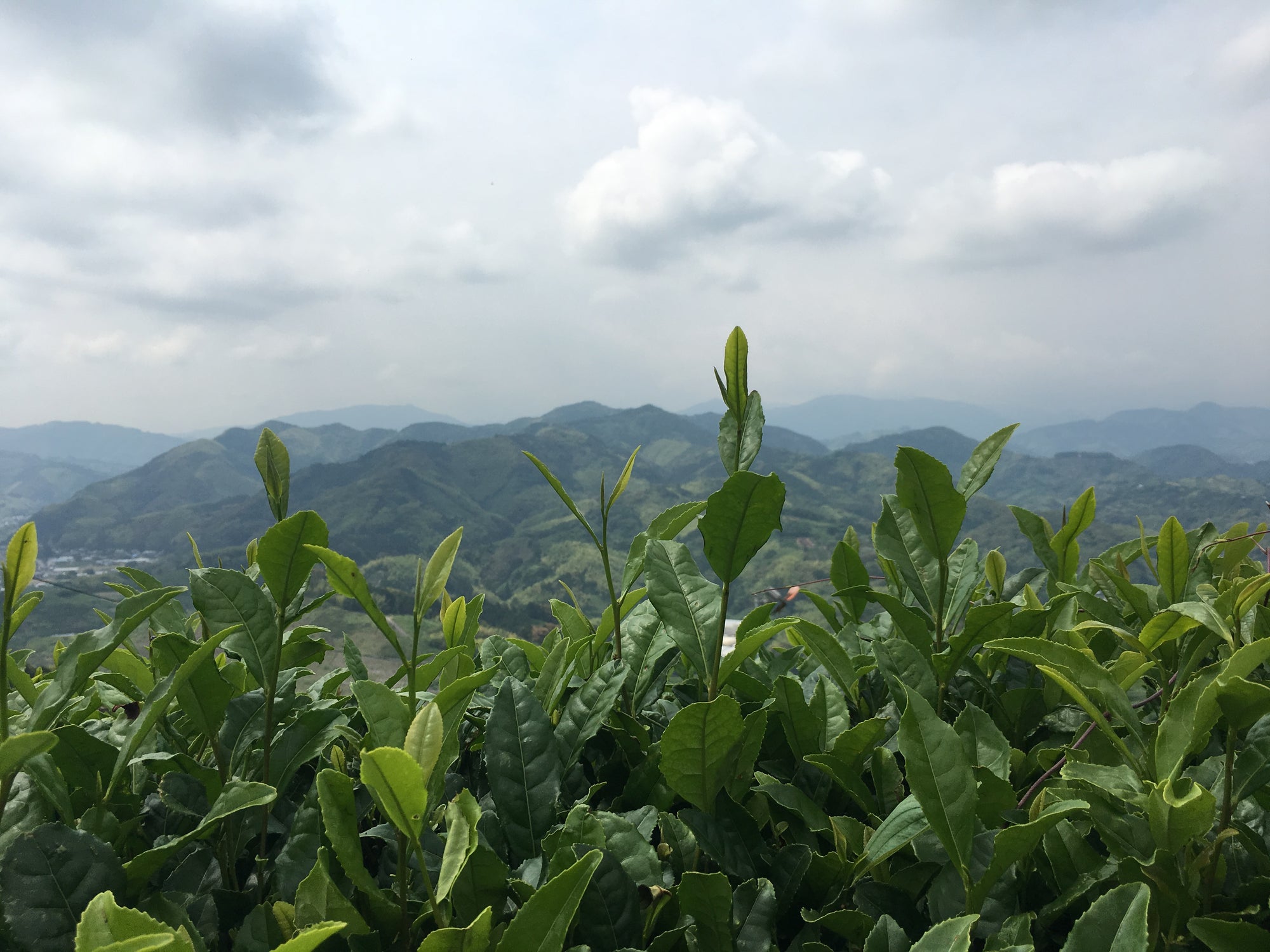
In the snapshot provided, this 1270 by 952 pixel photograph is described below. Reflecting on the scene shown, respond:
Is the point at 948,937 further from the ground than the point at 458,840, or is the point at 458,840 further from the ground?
the point at 458,840

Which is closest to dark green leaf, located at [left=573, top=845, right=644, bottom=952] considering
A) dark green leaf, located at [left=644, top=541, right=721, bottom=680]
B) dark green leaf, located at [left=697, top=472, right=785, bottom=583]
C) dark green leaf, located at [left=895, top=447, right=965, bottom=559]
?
dark green leaf, located at [left=644, top=541, right=721, bottom=680]

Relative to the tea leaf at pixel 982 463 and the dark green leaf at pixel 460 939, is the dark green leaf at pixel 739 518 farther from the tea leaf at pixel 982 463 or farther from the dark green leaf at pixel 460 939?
the dark green leaf at pixel 460 939

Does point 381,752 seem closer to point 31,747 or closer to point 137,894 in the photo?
point 31,747

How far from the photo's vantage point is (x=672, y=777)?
1359 millimetres

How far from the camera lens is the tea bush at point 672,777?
1.10 meters

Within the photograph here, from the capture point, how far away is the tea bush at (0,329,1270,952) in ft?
3.61

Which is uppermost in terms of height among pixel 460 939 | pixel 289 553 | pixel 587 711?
pixel 289 553

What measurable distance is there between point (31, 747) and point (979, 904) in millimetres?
1490

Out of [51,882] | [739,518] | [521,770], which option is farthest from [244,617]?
[739,518]

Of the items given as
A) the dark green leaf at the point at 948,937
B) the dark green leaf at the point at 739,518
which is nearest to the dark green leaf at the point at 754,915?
the dark green leaf at the point at 948,937

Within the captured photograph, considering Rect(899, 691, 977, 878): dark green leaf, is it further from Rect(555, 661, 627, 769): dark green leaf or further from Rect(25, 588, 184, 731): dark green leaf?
Rect(25, 588, 184, 731): dark green leaf

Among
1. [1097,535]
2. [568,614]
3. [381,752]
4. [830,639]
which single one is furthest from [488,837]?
[1097,535]

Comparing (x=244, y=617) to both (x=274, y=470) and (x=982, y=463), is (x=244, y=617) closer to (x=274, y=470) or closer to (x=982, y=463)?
(x=274, y=470)

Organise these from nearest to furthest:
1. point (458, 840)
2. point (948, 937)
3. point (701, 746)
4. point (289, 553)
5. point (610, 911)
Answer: point (948, 937) → point (458, 840) → point (610, 911) → point (701, 746) → point (289, 553)
